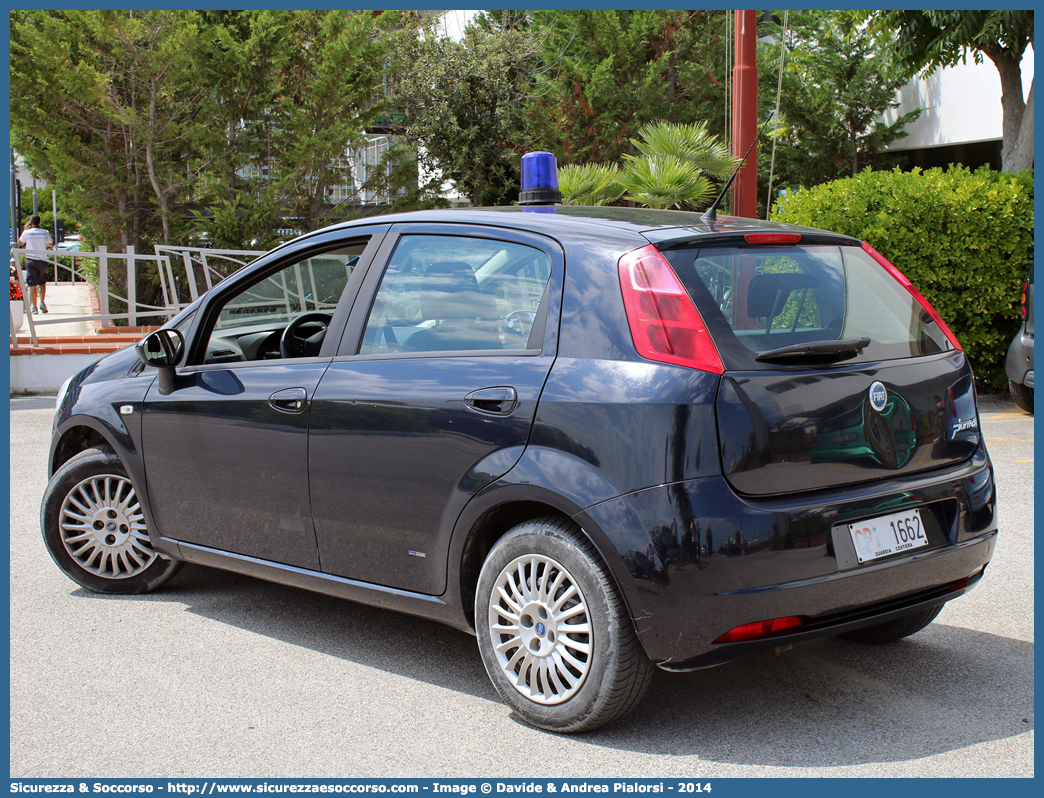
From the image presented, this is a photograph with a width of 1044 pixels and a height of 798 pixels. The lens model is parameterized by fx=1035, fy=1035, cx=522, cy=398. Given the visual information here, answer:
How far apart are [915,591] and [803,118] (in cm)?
2382

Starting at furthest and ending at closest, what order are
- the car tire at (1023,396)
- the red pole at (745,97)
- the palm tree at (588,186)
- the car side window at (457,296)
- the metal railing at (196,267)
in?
the metal railing at (196,267) < the palm tree at (588,186) < the car tire at (1023,396) < the red pole at (745,97) < the car side window at (457,296)

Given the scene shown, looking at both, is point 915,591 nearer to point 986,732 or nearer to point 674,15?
point 986,732

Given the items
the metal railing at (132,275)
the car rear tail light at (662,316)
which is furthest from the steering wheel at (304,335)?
the metal railing at (132,275)

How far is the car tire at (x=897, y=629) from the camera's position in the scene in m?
3.92

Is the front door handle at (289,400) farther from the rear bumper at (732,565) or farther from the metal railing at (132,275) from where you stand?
the metal railing at (132,275)

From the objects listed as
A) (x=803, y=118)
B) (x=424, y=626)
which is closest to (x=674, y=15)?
(x=803, y=118)

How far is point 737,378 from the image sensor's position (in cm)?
299

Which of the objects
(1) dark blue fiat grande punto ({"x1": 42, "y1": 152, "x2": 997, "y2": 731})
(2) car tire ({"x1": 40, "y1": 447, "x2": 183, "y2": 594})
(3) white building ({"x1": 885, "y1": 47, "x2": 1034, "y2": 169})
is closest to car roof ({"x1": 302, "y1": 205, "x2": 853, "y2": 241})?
(1) dark blue fiat grande punto ({"x1": 42, "y1": 152, "x2": 997, "y2": 731})

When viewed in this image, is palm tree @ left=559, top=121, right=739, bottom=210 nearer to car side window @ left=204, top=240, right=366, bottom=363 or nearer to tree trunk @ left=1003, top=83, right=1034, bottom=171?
tree trunk @ left=1003, top=83, right=1034, bottom=171

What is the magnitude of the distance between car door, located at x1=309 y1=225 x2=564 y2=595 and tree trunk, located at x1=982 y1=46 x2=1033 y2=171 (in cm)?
1394

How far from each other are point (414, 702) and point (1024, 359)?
774 centimetres

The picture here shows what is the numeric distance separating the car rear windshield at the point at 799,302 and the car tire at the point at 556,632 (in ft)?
2.51

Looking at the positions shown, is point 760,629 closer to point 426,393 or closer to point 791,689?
point 791,689
